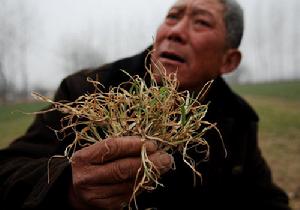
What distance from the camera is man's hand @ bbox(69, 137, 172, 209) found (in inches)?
54.4

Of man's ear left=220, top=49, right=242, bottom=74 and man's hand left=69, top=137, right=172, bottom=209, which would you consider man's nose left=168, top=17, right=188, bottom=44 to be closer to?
man's ear left=220, top=49, right=242, bottom=74

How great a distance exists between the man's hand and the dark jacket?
0.28 metres

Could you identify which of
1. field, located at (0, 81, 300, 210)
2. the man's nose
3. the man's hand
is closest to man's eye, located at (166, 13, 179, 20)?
the man's nose

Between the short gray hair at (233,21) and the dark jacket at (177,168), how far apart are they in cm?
39

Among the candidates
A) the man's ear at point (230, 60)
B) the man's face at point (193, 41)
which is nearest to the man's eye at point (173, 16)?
the man's face at point (193, 41)

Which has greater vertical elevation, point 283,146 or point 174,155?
point 174,155

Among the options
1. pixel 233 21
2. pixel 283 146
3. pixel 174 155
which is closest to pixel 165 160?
pixel 174 155

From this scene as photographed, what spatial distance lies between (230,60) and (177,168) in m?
1.18

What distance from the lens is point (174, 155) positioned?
2.67 meters

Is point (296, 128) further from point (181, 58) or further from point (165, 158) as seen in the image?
point (165, 158)

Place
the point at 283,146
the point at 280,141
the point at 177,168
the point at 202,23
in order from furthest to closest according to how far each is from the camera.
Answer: the point at 280,141 < the point at 283,146 < the point at 202,23 < the point at 177,168

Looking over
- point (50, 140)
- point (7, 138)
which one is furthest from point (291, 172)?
point (7, 138)

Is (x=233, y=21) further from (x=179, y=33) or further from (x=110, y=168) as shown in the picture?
(x=110, y=168)

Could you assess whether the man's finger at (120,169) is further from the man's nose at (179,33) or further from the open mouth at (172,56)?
the man's nose at (179,33)
